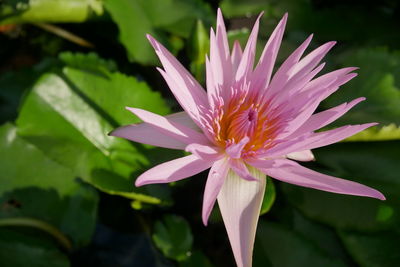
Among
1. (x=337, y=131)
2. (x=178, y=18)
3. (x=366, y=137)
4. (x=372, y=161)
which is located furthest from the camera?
(x=178, y=18)

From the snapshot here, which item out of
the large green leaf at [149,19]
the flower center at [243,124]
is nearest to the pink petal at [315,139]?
the flower center at [243,124]

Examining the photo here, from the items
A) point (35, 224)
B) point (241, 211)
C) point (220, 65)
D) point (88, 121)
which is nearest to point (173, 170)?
point (241, 211)

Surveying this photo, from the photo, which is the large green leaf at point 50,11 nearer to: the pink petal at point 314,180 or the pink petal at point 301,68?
the pink petal at point 301,68

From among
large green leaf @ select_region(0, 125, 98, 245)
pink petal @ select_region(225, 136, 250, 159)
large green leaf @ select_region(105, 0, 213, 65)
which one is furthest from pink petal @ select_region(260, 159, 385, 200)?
large green leaf @ select_region(105, 0, 213, 65)

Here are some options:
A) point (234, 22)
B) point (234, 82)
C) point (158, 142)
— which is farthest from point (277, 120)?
point (234, 22)

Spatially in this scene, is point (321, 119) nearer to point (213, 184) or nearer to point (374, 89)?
Result: point (213, 184)

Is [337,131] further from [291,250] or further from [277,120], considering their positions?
[291,250]
